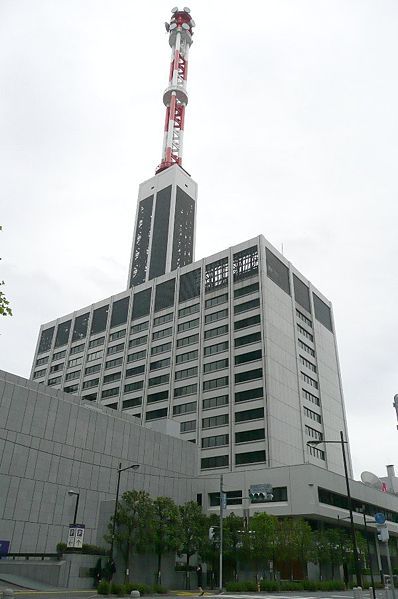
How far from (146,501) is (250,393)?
102 ft

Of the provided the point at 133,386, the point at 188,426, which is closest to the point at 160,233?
the point at 133,386

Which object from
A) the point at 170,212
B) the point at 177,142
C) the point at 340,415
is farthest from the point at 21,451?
the point at 177,142

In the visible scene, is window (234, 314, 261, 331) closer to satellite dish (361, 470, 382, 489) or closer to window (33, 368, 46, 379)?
satellite dish (361, 470, 382, 489)

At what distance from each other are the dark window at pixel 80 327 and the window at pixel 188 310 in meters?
27.8

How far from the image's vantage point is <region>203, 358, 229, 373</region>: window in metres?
80.1

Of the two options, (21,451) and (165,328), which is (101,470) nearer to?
(21,451)

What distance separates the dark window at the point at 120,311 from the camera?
104m

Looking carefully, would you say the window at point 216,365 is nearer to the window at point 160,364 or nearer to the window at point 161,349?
the window at point 160,364

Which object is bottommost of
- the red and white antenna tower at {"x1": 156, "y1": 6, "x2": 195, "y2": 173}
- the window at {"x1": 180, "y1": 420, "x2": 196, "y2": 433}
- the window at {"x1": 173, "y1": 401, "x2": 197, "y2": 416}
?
the window at {"x1": 180, "y1": 420, "x2": 196, "y2": 433}

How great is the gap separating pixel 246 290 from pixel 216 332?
874 cm

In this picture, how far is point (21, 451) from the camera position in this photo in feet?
157

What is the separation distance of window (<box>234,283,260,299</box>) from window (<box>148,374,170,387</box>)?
18715 mm

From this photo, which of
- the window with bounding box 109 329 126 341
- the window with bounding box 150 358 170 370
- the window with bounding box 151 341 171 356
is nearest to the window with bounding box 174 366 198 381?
the window with bounding box 150 358 170 370

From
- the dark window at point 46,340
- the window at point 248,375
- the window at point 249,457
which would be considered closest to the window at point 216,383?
the window at point 248,375
